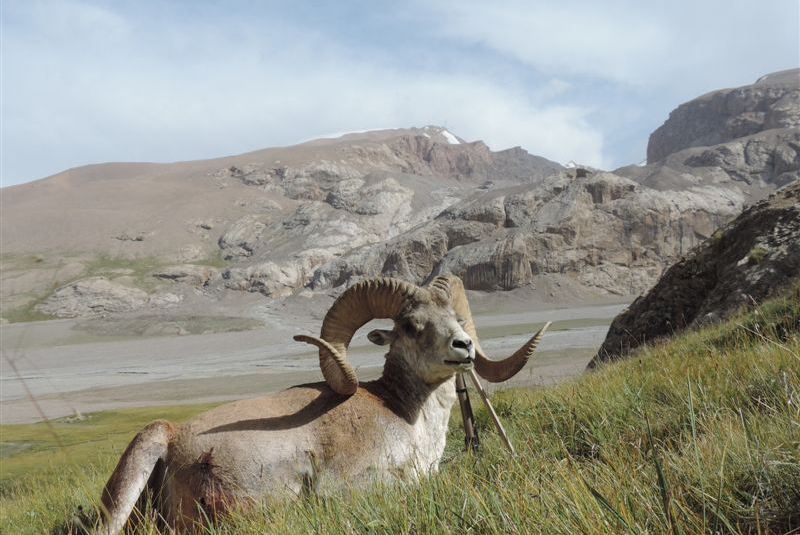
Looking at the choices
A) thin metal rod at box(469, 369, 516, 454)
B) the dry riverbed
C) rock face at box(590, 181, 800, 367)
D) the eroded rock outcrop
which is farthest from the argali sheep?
the eroded rock outcrop

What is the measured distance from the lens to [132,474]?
560cm

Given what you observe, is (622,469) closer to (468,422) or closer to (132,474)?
(468,422)

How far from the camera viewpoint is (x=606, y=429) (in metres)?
5.93

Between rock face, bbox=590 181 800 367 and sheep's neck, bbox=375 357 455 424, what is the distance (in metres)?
6.87

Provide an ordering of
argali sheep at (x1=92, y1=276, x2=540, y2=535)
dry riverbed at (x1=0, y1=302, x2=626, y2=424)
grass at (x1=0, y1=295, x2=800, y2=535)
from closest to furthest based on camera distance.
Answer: grass at (x1=0, y1=295, x2=800, y2=535)
argali sheep at (x1=92, y1=276, x2=540, y2=535)
dry riverbed at (x1=0, y1=302, x2=626, y2=424)

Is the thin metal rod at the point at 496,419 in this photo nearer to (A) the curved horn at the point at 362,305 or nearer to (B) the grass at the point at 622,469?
A: (B) the grass at the point at 622,469

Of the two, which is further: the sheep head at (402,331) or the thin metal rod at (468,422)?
the thin metal rod at (468,422)

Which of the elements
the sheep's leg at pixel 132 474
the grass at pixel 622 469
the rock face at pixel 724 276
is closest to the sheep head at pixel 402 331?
the grass at pixel 622 469

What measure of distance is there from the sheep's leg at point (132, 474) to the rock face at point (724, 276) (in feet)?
31.3

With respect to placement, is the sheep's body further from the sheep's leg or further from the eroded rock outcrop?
the eroded rock outcrop

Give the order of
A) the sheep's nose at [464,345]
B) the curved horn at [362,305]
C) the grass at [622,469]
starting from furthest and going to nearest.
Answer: the curved horn at [362,305]
the sheep's nose at [464,345]
the grass at [622,469]

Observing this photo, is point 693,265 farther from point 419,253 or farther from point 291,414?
point 419,253

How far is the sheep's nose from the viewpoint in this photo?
6727 mm

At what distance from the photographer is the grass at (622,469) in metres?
2.89
